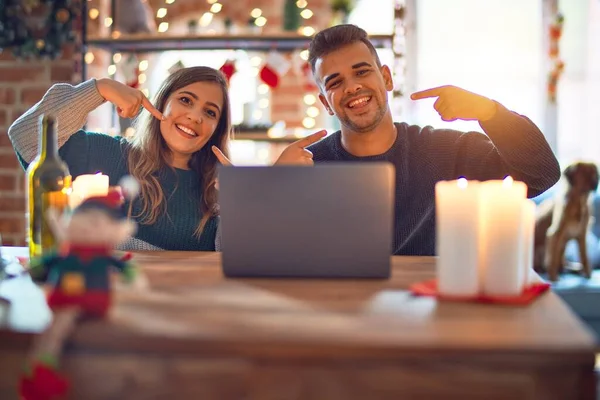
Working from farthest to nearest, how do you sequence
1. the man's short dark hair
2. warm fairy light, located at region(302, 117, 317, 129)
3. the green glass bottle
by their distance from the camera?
warm fairy light, located at region(302, 117, 317, 129) → the man's short dark hair → the green glass bottle

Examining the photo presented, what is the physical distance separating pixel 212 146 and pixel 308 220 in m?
0.85

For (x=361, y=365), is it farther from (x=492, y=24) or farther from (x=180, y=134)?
(x=492, y=24)

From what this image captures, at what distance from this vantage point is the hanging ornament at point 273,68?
3.15 meters

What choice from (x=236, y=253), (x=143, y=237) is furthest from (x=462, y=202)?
(x=143, y=237)

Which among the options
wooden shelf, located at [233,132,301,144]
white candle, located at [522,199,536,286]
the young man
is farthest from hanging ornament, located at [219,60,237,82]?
white candle, located at [522,199,536,286]

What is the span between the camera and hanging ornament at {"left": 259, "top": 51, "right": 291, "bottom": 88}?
3.15 m

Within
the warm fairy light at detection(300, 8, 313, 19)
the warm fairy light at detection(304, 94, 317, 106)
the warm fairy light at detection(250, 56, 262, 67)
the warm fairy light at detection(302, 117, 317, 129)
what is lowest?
the warm fairy light at detection(302, 117, 317, 129)

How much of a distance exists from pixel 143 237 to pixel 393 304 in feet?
3.57

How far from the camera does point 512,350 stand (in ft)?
2.30

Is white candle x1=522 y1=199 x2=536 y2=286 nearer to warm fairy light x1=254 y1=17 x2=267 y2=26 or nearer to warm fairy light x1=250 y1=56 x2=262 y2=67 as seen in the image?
warm fairy light x1=250 y1=56 x2=262 y2=67

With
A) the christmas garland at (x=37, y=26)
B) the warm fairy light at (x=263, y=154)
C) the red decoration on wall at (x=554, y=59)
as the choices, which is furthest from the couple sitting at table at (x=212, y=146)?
the red decoration on wall at (x=554, y=59)

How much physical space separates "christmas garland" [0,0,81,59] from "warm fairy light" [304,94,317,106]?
51.1 inches

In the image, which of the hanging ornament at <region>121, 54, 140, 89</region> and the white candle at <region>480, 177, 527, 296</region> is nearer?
the white candle at <region>480, 177, 527, 296</region>

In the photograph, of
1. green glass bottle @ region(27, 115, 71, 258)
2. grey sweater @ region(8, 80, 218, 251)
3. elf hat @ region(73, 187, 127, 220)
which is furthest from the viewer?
grey sweater @ region(8, 80, 218, 251)
